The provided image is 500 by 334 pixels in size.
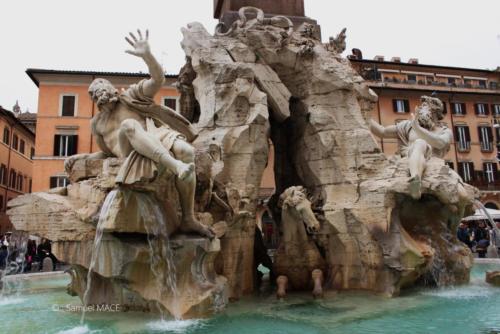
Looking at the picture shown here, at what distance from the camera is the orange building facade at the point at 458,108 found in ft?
100

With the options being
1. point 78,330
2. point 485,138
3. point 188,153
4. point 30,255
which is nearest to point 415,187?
point 188,153

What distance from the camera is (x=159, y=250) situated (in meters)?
5.43

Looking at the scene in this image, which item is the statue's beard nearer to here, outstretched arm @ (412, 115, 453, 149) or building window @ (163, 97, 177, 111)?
outstretched arm @ (412, 115, 453, 149)

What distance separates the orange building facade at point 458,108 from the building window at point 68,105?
61.8ft

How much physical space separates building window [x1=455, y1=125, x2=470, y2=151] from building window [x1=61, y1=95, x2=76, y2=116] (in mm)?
26611

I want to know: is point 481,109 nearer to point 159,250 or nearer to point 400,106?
point 400,106

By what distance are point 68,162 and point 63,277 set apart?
559 cm

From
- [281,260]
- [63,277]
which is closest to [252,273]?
[281,260]

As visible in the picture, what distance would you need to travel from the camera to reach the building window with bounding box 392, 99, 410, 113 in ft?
100

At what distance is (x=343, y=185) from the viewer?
770 cm

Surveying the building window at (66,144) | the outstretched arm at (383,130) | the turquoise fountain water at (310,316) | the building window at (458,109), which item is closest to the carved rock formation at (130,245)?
the turquoise fountain water at (310,316)

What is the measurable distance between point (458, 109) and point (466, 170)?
453cm

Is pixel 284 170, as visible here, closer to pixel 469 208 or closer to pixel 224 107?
pixel 224 107

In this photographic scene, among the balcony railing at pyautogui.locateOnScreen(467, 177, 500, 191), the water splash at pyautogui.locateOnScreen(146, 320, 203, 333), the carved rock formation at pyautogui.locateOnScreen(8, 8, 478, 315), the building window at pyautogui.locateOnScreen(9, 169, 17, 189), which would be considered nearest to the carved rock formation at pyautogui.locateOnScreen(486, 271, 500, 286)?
the carved rock formation at pyautogui.locateOnScreen(8, 8, 478, 315)
